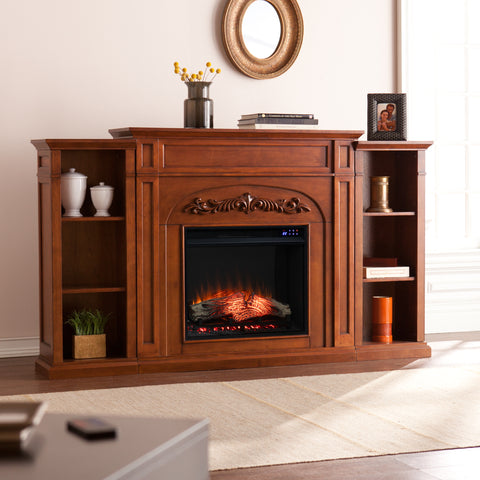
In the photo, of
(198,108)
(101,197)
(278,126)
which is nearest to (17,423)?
(101,197)

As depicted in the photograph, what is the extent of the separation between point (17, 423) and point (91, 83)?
129 inches

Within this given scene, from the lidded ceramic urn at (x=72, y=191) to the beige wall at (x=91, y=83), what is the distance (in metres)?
0.55

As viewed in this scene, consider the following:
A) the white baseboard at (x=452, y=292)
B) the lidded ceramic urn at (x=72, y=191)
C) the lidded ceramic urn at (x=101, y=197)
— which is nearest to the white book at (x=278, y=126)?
the lidded ceramic urn at (x=101, y=197)

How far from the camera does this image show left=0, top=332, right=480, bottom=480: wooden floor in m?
2.73

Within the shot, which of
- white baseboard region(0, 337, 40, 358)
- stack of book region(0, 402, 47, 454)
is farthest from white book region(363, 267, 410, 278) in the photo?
stack of book region(0, 402, 47, 454)

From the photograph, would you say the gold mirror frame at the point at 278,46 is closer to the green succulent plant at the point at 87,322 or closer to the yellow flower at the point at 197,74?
the yellow flower at the point at 197,74

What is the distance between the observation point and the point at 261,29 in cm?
509

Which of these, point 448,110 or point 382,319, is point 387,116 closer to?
point 448,110

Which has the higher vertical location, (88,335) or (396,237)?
(396,237)

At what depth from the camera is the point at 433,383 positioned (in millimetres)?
4031

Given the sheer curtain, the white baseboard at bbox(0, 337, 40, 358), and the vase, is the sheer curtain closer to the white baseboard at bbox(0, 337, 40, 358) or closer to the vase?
the vase

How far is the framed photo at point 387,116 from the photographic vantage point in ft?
15.5

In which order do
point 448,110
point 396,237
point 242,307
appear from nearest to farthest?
point 242,307 < point 396,237 < point 448,110

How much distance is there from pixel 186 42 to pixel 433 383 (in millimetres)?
2431
